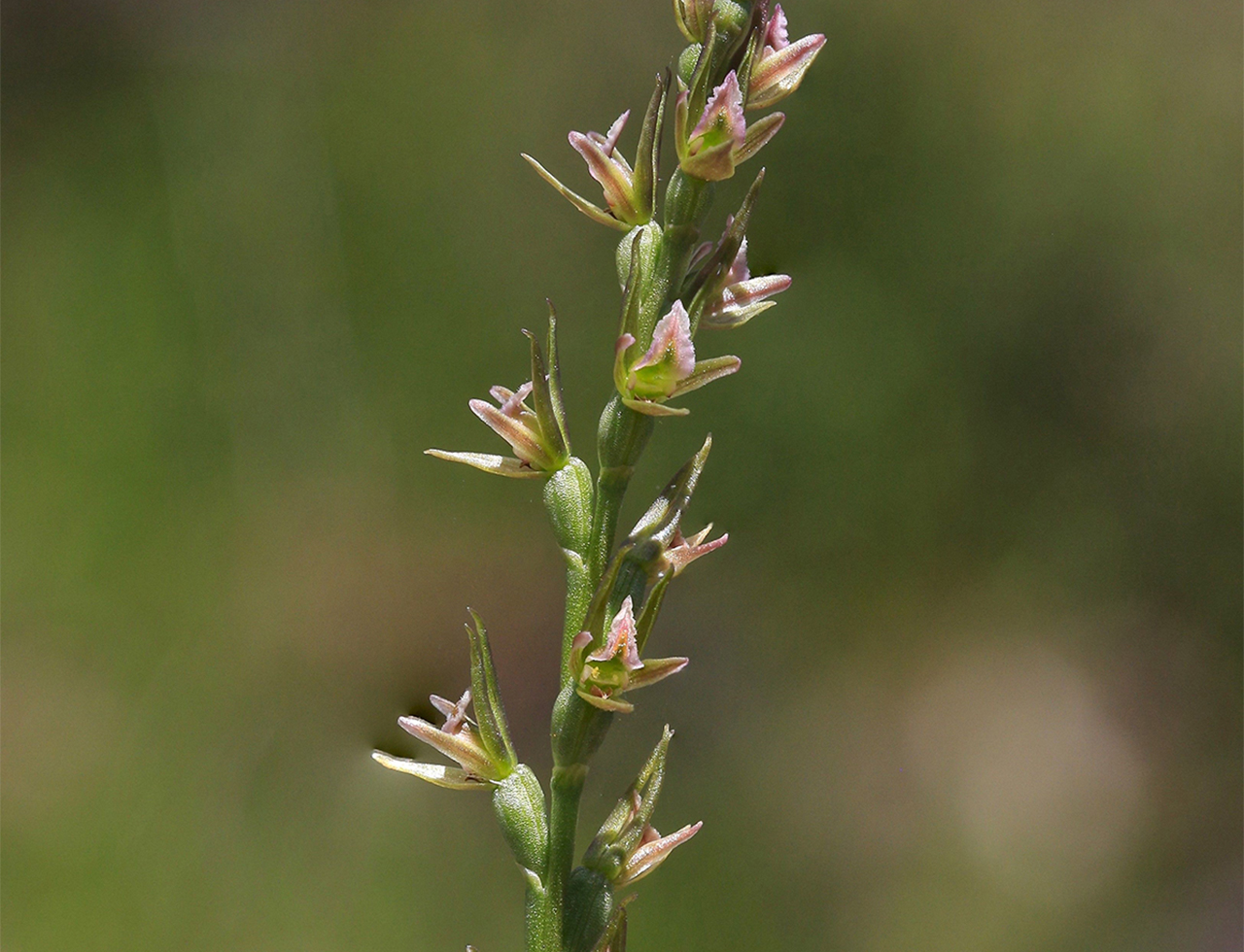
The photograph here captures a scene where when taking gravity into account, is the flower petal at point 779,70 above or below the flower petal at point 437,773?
above

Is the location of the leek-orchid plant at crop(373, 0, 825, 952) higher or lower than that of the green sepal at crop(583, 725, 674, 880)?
higher

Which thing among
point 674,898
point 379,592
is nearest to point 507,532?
point 379,592

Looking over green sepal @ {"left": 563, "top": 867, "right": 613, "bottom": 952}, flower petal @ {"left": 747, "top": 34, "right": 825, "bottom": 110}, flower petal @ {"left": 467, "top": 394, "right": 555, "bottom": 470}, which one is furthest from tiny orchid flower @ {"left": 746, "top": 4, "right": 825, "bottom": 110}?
green sepal @ {"left": 563, "top": 867, "right": 613, "bottom": 952}

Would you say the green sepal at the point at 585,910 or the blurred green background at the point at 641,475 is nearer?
the green sepal at the point at 585,910

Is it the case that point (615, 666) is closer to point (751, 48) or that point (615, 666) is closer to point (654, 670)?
point (654, 670)

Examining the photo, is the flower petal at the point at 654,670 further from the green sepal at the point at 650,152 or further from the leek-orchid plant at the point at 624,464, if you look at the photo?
the green sepal at the point at 650,152

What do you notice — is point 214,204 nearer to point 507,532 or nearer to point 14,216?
point 14,216

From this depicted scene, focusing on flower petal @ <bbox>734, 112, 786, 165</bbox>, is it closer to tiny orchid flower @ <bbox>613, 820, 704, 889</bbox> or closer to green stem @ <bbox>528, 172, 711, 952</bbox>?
green stem @ <bbox>528, 172, 711, 952</bbox>

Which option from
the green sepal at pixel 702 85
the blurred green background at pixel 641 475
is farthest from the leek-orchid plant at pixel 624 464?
the blurred green background at pixel 641 475
